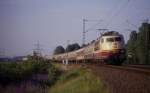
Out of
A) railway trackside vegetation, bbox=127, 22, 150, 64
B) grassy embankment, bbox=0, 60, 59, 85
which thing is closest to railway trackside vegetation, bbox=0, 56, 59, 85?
grassy embankment, bbox=0, 60, 59, 85

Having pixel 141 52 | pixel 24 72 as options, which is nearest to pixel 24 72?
pixel 24 72

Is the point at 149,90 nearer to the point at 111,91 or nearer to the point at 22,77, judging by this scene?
the point at 111,91

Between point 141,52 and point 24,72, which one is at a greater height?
point 141,52

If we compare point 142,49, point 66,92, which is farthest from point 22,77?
point 66,92

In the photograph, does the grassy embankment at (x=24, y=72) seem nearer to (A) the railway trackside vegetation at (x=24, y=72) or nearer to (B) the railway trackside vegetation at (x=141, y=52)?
(A) the railway trackside vegetation at (x=24, y=72)

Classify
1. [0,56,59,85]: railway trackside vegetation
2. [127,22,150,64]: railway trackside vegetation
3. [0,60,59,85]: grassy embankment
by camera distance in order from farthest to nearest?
[127,22,150,64]: railway trackside vegetation, [0,60,59,85]: grassy embankment, [0,56,59,85]: railway trackside vegetation

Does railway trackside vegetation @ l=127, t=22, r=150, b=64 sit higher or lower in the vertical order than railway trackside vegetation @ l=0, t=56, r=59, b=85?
higher

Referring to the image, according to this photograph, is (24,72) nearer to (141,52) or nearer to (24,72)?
(24,72)

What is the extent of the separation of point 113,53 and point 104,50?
122cm

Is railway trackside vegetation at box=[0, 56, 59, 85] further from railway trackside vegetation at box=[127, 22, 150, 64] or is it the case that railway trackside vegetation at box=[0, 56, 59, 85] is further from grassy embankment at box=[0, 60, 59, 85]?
railway trackside vegetation at box=[127, 22, 150, 64]

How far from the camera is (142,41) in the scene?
176ft

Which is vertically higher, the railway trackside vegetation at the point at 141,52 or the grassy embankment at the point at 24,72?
the railway trackside vegetation at the point at 141,52

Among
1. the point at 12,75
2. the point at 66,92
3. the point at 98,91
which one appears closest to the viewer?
the point at 98,91

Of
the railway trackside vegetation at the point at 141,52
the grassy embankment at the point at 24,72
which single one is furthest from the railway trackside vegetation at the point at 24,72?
the railway trackside vegetation at the point at 141,52
